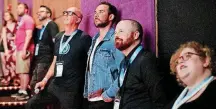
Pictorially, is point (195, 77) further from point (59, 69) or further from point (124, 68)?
point (59, 69)

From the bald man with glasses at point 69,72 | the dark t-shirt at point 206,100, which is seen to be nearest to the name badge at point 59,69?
the bald man with glasses at point 69,72

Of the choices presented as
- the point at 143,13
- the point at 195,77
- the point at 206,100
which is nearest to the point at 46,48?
the point at 143,13

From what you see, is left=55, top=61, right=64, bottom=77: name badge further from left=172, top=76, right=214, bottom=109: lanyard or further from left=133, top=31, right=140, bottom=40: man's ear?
left=172, top=76, right=214, bottom=109: lanyard

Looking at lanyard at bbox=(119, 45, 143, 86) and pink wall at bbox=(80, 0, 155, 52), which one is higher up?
pink wall at bbox=(80, 0, 155, 52)

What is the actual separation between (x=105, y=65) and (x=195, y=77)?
1.46 meters

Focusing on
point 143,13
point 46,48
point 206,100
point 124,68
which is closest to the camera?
point 206,100

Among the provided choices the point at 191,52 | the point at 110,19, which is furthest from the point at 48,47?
the point at 191,52

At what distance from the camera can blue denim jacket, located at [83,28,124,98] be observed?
12.5 ft

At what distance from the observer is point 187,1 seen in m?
3.32

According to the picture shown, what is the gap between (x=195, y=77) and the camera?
2498 millimetres

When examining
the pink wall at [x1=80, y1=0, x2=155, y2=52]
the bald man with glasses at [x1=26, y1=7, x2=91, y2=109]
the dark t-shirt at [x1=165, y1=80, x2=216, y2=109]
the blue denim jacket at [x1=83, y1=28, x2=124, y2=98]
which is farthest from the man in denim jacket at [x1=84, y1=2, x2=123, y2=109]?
the dark t-shirt at [x1=165, y1=80, x2=216, y2=109]

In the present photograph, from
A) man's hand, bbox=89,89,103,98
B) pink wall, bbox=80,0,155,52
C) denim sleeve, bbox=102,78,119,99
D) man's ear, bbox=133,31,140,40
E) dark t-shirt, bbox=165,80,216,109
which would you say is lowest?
man's hand, bbox=89,89,103,98

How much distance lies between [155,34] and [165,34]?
11 centimetres

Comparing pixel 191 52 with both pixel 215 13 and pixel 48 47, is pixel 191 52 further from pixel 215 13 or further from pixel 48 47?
pixel 48 47
